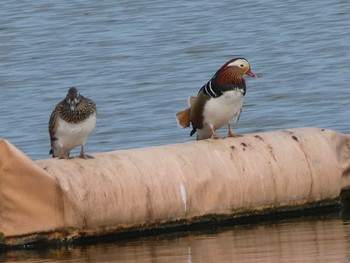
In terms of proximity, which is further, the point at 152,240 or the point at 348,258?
the point at 152,240

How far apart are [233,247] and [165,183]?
1052mm

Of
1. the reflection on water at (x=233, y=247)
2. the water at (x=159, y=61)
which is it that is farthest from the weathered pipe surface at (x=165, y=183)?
the water at (x=159, y=61)

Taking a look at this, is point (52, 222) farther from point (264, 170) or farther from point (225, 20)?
point (225, 20)

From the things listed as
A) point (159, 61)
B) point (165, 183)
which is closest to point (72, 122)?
point (165, 183)

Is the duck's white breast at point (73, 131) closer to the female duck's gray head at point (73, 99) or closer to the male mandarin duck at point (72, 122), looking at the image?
the male mandarin duck at point (72, 122)

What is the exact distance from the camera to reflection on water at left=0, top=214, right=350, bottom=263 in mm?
11953

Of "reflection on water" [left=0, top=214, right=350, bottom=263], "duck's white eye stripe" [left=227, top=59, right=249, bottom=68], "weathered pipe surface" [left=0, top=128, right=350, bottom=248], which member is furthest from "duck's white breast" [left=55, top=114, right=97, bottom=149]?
"duck's white eye stripe" [left=227, top=59, right=249, bottom=68]

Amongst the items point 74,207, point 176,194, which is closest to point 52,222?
point 74,207

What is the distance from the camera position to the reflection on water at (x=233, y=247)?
12.0 metres

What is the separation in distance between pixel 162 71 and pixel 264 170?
10610mm

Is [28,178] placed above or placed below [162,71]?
above

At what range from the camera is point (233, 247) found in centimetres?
1246

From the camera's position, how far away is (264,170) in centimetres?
1364

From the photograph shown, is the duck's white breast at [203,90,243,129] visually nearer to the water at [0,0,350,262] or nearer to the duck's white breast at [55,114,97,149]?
the duck's white breast at [55,114,97,149]
